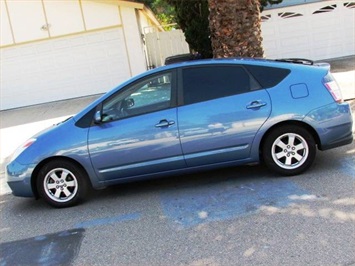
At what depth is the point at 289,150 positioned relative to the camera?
17.8 ft

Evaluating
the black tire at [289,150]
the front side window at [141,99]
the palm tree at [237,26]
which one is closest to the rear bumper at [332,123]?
the black tire at [289,150]

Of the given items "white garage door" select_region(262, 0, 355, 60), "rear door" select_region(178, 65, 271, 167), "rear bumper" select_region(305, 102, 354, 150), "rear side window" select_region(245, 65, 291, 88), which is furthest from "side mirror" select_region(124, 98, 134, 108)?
"white garage door" select_region(262, 0, 355, 60)

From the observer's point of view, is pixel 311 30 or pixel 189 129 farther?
pixel 311 30

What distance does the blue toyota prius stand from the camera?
527 cm

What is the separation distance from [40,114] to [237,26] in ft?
28.0

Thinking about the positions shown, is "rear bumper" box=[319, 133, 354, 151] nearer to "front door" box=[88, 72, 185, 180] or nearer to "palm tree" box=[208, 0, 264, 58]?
"front door" box=[88, 72, 185, 180]

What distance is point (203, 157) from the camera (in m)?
5.34

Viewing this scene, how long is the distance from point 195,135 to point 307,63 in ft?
5.95

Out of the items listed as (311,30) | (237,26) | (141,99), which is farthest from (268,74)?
(311,30)

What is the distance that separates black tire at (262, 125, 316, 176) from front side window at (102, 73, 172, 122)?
131 centimetres

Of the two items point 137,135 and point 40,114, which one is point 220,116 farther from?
point 40,114

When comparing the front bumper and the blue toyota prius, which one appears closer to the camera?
the blue toyota prius

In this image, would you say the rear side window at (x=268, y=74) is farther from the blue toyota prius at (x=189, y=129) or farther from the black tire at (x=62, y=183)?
the black tire at (x=62, y=183)

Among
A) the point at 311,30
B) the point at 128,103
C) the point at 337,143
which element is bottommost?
the point at 337,143
